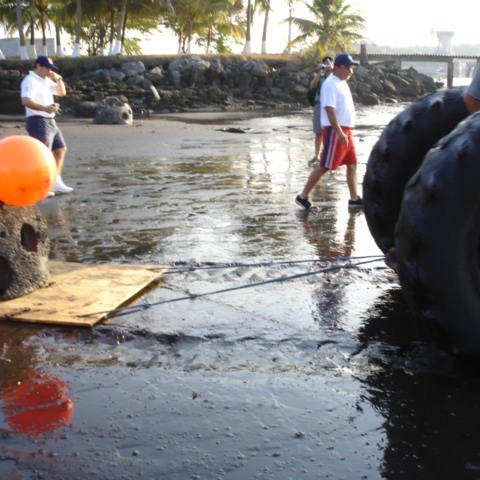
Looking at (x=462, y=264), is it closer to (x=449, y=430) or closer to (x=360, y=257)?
(x=449, y=430)

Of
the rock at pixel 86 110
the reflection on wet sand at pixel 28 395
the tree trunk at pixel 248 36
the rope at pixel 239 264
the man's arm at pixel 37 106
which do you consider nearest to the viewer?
the reflection on wet sand at pixel 28 395

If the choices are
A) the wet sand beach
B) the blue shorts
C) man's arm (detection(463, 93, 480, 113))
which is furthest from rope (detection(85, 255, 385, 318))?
the blue shorts

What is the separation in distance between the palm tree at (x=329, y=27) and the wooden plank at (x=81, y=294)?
47.0 meters

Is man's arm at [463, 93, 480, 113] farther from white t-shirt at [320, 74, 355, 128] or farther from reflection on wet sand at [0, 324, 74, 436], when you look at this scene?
white t-shirt at [320, 74, 355, 128]

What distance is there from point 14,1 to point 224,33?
660 inches

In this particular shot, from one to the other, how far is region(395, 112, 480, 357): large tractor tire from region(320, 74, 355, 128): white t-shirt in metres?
4.38

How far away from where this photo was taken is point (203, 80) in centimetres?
3894

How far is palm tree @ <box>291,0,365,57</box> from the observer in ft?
163

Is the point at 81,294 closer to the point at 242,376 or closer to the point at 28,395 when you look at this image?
the point at 28,395

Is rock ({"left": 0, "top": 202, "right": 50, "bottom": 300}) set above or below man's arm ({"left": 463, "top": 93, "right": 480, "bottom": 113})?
below

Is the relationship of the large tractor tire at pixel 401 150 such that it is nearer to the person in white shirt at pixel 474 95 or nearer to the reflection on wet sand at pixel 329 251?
the person in white shirt at pixel 474 95

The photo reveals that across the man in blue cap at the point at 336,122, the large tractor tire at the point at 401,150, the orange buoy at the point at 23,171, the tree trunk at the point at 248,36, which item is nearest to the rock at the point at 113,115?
the man in blue cap at the point at 336,122

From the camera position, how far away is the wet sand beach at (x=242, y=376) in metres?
2.64

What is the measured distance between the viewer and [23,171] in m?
4.29
